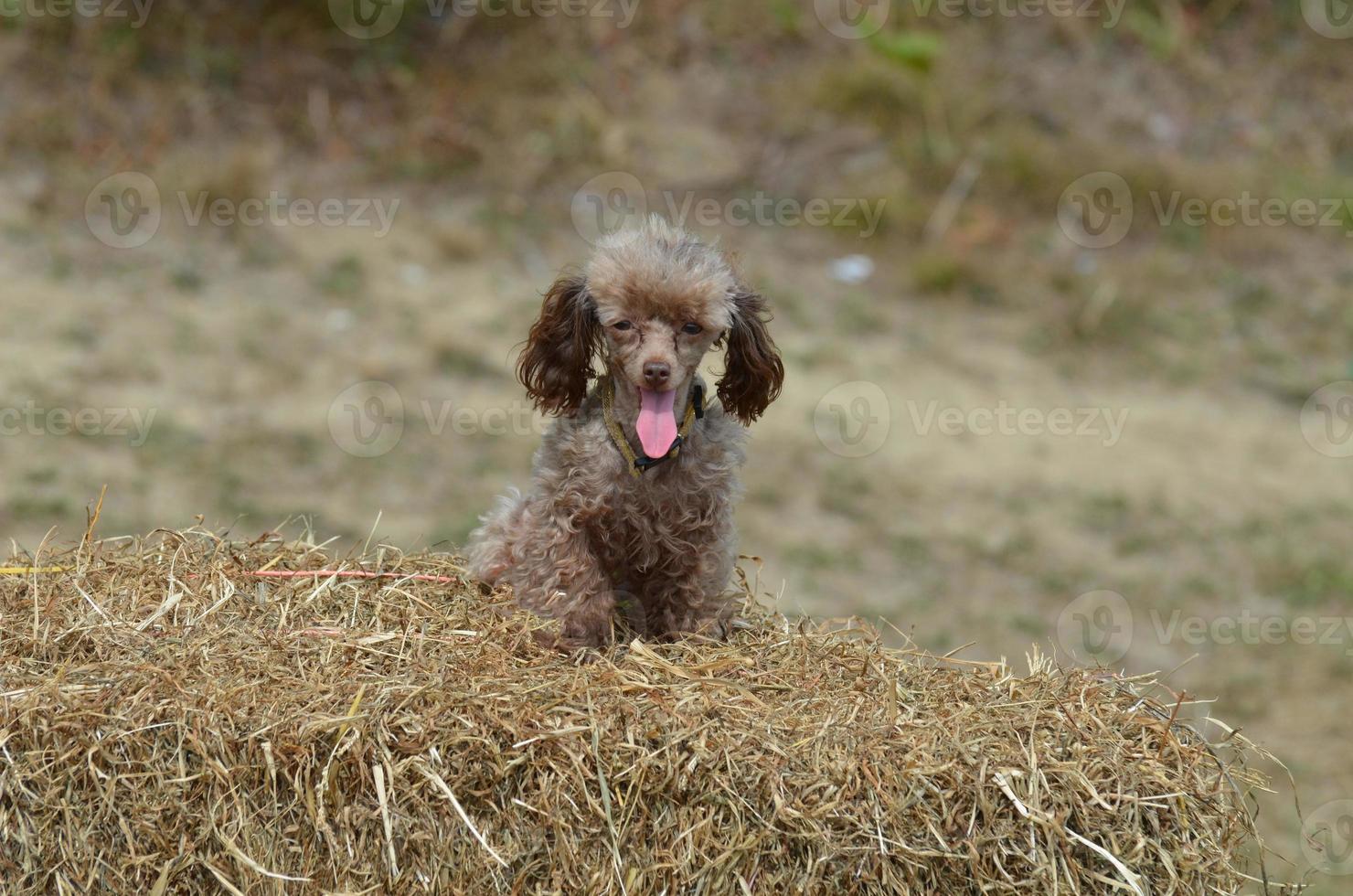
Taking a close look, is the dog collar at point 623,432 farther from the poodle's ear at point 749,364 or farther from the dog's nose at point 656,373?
the dog's nose at point 656,373

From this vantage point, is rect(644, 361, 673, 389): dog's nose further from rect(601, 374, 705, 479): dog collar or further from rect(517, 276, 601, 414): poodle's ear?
rect(517, 276, 601, 414): poodle's ear

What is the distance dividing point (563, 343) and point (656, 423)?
1.26ft

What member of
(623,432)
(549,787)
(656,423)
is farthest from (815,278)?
(549,787)

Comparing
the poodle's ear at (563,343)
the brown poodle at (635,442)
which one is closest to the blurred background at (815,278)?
the brown poodle at (635,442)

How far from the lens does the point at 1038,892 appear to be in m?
3.57

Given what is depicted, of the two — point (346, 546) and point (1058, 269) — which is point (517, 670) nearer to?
point (346, 546)

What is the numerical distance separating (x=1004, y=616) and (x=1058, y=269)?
13.4 feet

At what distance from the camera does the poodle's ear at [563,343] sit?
13.5 ft

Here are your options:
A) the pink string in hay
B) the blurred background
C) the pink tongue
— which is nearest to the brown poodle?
the pink tongue

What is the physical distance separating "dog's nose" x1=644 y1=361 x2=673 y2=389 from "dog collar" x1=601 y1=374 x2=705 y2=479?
210 mm

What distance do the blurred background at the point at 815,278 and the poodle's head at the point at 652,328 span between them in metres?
3.77

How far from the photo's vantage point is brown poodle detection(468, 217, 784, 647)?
3.96m

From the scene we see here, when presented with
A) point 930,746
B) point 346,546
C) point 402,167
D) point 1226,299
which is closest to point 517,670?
point 930,746

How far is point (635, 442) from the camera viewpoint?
4133 mm
